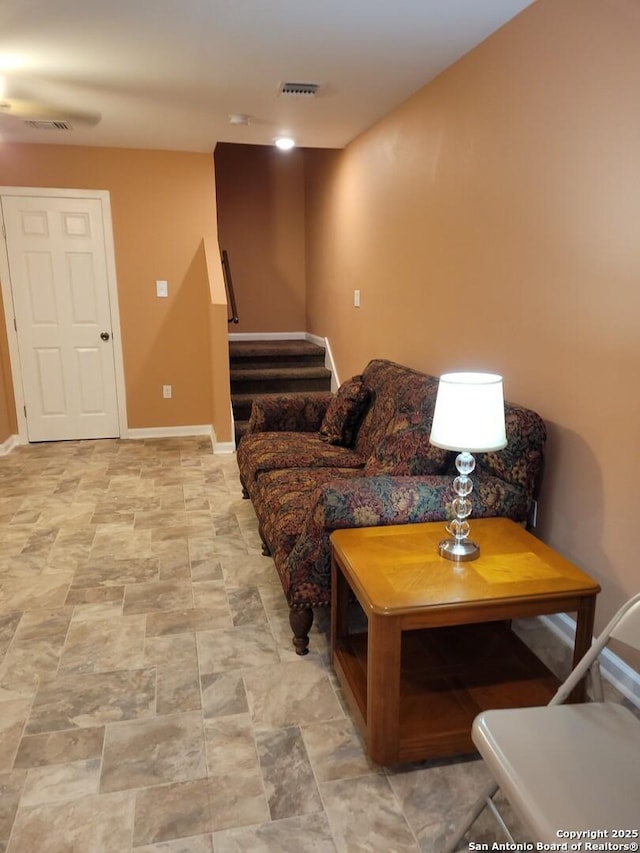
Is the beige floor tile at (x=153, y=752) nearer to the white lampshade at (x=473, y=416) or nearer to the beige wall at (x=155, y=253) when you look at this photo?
the white lampshade at (x=473, y=416)

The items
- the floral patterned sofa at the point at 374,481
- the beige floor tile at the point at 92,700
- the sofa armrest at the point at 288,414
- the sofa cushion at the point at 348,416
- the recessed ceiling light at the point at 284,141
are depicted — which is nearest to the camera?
the beige floor tile at the point at 92,700

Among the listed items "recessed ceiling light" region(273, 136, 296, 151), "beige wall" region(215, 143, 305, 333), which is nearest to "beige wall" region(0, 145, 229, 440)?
"recessed ceiling light" region(273, 136, 296, 151)

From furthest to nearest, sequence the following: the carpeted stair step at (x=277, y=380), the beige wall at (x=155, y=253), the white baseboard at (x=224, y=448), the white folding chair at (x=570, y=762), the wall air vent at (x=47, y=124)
A: the carpeted stair step at (x=277, y=380)
the white baseboard at (x=224, y=448)
the beige wall at (x=155, y=253)
the wall air vent at (x=47, y=124)
the white folding chair at (x=570, y=762)

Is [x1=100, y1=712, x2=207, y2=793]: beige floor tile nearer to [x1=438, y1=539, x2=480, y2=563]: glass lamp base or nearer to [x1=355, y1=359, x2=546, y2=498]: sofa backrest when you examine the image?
[x1=438, y1=539, x2=480, y2=563]: glass lamp base

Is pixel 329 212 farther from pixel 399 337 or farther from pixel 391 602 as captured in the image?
→ pixel 391 602

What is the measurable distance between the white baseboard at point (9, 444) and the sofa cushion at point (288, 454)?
245cm

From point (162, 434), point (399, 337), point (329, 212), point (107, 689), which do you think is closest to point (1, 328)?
point (162, 434)

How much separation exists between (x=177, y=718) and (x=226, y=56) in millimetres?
2851

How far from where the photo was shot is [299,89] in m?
3.30

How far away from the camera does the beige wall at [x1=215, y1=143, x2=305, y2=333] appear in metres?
6.06

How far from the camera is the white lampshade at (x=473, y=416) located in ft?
5.95

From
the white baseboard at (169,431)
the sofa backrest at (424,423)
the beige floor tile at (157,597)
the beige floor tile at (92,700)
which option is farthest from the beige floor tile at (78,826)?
the white baseboard at (169,431)

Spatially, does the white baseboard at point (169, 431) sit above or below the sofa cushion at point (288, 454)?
below

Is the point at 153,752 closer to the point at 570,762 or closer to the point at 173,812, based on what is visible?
the point at 173,812
